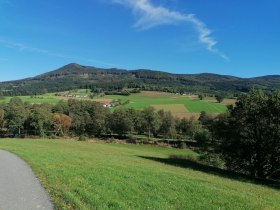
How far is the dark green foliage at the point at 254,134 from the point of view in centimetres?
3512

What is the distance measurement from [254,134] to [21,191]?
2756cm

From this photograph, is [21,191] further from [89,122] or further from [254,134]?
[89,122]

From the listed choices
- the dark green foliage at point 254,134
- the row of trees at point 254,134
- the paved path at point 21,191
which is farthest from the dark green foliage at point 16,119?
the paved path at point 21,191

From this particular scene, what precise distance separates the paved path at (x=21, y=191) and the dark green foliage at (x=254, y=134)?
23.9 m

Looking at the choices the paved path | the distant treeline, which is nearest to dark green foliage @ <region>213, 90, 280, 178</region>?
the distant treeline

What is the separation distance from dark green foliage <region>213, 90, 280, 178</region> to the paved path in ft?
78.5

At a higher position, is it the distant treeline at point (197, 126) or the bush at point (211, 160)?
the distant treeline at point (197, 126)

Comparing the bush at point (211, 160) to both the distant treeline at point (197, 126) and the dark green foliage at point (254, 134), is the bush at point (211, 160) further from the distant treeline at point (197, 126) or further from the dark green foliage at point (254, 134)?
the dark green foliage at point (254, 134)

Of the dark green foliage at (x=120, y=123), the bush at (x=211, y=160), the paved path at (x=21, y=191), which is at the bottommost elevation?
the bush at (x=211, y=160)

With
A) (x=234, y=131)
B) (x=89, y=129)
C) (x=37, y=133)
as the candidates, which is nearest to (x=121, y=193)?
(x=234, y=131)

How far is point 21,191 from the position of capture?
14445 millimetres

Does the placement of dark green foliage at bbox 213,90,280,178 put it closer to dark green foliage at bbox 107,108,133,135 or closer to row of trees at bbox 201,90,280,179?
row of trees at bbox 201,90,280,179

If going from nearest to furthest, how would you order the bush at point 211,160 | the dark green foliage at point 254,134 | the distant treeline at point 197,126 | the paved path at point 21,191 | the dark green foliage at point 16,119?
1. the paved path at point 21,191
2. the dark green foliage at point 254,134
3. the distant treeline at point 197,126
4. the bush at point 211,160
5. the dark green foliage at point 16,119

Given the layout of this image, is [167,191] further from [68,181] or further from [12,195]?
[12,195]
